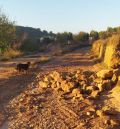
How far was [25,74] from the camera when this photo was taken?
26.7 meters

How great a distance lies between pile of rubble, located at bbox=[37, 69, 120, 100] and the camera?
1756cm

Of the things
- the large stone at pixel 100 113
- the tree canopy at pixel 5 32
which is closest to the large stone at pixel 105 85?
the large stone at pixel 100 113

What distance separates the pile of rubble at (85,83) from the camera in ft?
57.6

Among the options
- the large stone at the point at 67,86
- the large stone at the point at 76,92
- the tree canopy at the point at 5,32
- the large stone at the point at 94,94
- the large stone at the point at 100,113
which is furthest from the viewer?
the tree canopy at the point at 5,32

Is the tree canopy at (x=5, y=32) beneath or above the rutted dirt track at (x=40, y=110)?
above

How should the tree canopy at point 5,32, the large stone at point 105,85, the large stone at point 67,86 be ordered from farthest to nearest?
the tree canopy at point 5,32
the large stone at point 67,86
the large stone at point 105,85

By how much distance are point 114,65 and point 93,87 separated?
4.03 meters

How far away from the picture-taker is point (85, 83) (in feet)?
62.1

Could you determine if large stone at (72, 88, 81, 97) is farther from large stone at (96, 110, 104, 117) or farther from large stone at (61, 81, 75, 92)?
large stone at (96, 110, 104, 117)

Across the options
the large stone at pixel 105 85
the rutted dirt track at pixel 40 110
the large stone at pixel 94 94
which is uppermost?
the large stone at pixel 105 85

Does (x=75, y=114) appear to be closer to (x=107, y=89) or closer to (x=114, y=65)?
(x=107, y=89)

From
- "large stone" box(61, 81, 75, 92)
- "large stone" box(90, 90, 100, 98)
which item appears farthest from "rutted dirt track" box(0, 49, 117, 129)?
"large stone" box(90, 90, 100, 98)

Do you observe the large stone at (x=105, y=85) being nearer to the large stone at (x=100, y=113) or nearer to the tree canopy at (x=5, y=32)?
the large stone at (x=100, y=113)

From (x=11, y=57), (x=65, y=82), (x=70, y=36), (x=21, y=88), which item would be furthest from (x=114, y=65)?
(x=70, y=36)
